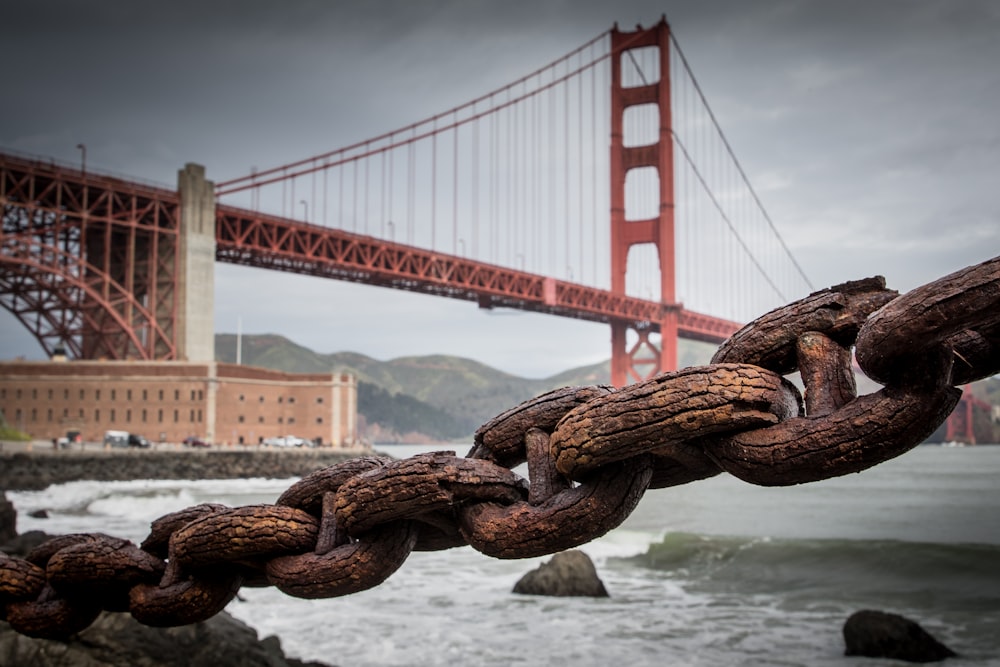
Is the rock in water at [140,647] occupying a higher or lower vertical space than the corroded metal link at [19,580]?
lower

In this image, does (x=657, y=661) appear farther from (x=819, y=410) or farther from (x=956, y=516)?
(x=956, y=516)

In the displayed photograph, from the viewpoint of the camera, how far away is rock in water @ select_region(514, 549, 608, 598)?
9680 millimetres

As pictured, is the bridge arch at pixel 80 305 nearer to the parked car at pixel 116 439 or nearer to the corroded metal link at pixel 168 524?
the parked car at pixel 116 439

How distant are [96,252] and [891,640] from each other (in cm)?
4059

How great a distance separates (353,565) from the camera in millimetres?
1275

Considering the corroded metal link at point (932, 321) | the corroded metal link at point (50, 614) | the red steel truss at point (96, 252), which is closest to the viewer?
the corroded metal link at point (932, 321)

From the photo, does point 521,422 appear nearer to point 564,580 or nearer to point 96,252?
point 564,580

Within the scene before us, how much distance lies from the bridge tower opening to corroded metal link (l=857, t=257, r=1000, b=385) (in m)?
41.2

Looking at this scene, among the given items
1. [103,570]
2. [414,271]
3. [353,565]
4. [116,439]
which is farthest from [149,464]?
[353,565]

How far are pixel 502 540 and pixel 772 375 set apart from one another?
0.39 meters

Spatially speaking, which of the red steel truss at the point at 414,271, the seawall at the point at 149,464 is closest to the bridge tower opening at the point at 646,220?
the red steel truss at the point at 414,271

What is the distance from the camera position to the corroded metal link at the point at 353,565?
127 centimetres

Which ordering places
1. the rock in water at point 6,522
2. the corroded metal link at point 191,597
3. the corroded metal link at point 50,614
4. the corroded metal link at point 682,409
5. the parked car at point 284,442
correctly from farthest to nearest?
the parked car at point 284,442
the rock in water at point 6,522
the corroded metal link at point 50,614
the corroded metal link at point 191,597
the corroded metal link at point 682,409

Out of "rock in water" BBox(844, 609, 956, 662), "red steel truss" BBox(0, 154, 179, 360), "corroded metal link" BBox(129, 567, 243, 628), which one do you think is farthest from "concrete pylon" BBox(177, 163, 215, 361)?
"corroded metal link" BBox(129, 567, 243, 628)
